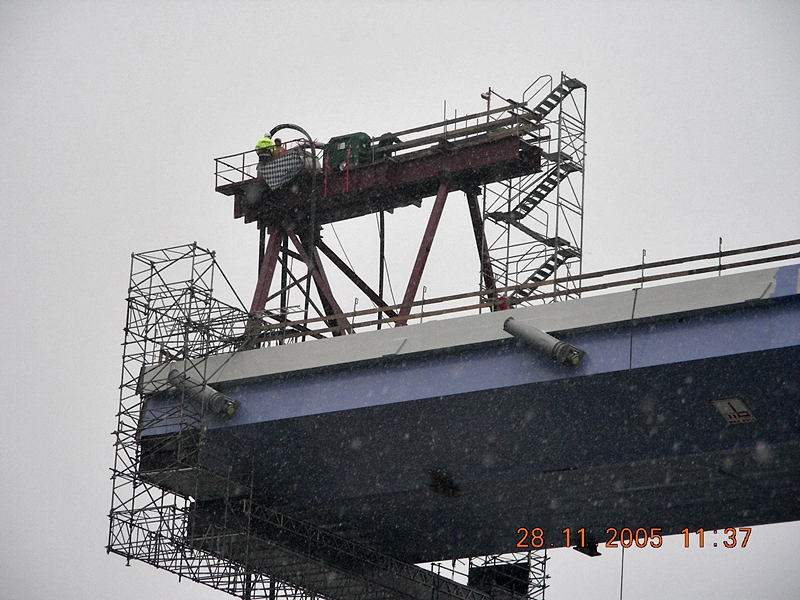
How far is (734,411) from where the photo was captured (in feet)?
104

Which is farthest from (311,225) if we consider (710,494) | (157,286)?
(710,494)

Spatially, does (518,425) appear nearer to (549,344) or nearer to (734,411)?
(549,344)

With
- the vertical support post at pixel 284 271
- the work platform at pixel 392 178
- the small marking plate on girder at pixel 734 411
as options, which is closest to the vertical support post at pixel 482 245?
the work platform at pixel 392 178

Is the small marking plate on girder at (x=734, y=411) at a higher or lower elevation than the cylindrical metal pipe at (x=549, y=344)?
lower

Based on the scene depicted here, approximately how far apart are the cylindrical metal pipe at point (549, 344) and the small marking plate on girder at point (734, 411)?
332 centimetres

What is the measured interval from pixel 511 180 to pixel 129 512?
1415 cm

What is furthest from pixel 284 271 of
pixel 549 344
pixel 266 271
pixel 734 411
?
pixel 734 411

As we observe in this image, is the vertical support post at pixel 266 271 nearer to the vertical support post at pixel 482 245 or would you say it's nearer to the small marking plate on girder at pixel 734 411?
the vertical support post at pixel 482 245

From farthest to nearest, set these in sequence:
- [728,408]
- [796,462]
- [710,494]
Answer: [710,494]
[796,462]
[728,408]

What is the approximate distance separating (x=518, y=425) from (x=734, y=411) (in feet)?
16.6

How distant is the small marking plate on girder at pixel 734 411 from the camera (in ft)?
103

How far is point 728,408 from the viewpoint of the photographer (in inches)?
1249

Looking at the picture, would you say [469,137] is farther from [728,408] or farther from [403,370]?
[728,408]

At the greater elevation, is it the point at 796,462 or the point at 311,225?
the point at 311,225
